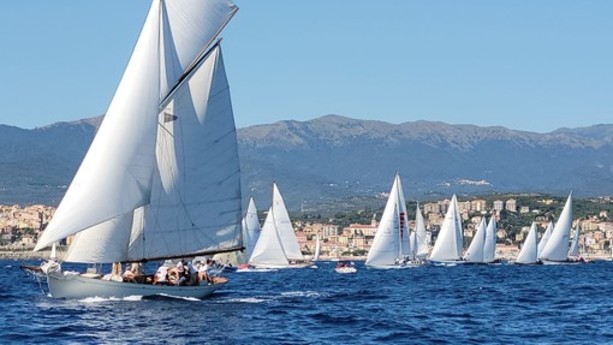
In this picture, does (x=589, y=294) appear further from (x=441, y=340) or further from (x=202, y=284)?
(x=441, y=340)

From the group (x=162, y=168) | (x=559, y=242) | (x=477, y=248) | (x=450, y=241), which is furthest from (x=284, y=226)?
(x=162, y=168)

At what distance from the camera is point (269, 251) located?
132 metres

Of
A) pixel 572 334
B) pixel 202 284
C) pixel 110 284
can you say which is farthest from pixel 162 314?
pixel 572 334

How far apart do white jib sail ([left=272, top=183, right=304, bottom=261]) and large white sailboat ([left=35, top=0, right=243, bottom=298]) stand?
75.4 metres

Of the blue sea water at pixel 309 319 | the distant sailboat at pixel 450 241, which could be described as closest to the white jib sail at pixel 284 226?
the distant sailboat at pixel 450 241

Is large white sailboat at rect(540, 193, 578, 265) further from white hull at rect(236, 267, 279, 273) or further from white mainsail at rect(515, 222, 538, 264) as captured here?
white hull at rect(236, 267, 279, 273)

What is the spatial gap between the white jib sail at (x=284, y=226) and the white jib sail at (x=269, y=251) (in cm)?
177

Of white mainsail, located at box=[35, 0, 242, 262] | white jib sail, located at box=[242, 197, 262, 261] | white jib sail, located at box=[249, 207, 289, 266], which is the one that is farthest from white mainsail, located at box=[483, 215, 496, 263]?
white mainsail, located at box=[35, 0, 242, 262]

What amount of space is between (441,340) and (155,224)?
18306 millimetres

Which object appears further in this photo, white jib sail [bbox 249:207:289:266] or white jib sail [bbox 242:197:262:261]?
white jib sail [bbox 242:197:262:261]

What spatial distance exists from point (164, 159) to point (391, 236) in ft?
249

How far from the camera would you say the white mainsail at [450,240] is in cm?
15762

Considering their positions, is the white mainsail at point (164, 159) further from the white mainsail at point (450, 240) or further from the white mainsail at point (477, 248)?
the white mainsail at point (477, 248)

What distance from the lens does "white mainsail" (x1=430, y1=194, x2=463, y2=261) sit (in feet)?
517
